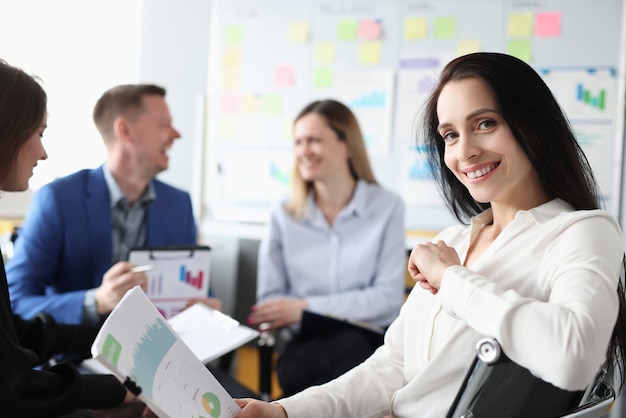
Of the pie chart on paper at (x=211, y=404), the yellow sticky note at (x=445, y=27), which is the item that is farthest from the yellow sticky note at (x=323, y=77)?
the pie chart on paper at (x=211, y=404)

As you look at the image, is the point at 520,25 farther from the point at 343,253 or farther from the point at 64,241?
the point at 64,241

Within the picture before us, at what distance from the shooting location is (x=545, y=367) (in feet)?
2.85

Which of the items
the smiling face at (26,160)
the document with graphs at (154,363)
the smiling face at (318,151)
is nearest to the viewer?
the document with graphs at (154,363)

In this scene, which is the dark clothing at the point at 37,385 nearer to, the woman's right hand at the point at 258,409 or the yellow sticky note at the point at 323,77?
the woman's right hand at the point at 258,409

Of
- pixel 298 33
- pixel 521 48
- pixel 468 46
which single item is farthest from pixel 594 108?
pixel 298 33

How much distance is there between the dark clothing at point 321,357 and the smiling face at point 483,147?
1069 millimetres

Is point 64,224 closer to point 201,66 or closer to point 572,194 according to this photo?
point 572,194

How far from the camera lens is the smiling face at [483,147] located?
1.09m

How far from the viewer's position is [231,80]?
372 centimetres

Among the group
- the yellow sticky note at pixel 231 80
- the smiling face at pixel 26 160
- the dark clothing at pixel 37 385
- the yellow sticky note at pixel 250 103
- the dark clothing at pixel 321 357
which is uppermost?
the yellow sticky note at pixel 231 80

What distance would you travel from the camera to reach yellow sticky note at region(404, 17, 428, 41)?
340 cm

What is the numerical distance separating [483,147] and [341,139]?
5.22 ft

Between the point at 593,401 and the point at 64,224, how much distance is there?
1670mm

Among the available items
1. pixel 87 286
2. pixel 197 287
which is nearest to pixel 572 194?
pixel 197 287
